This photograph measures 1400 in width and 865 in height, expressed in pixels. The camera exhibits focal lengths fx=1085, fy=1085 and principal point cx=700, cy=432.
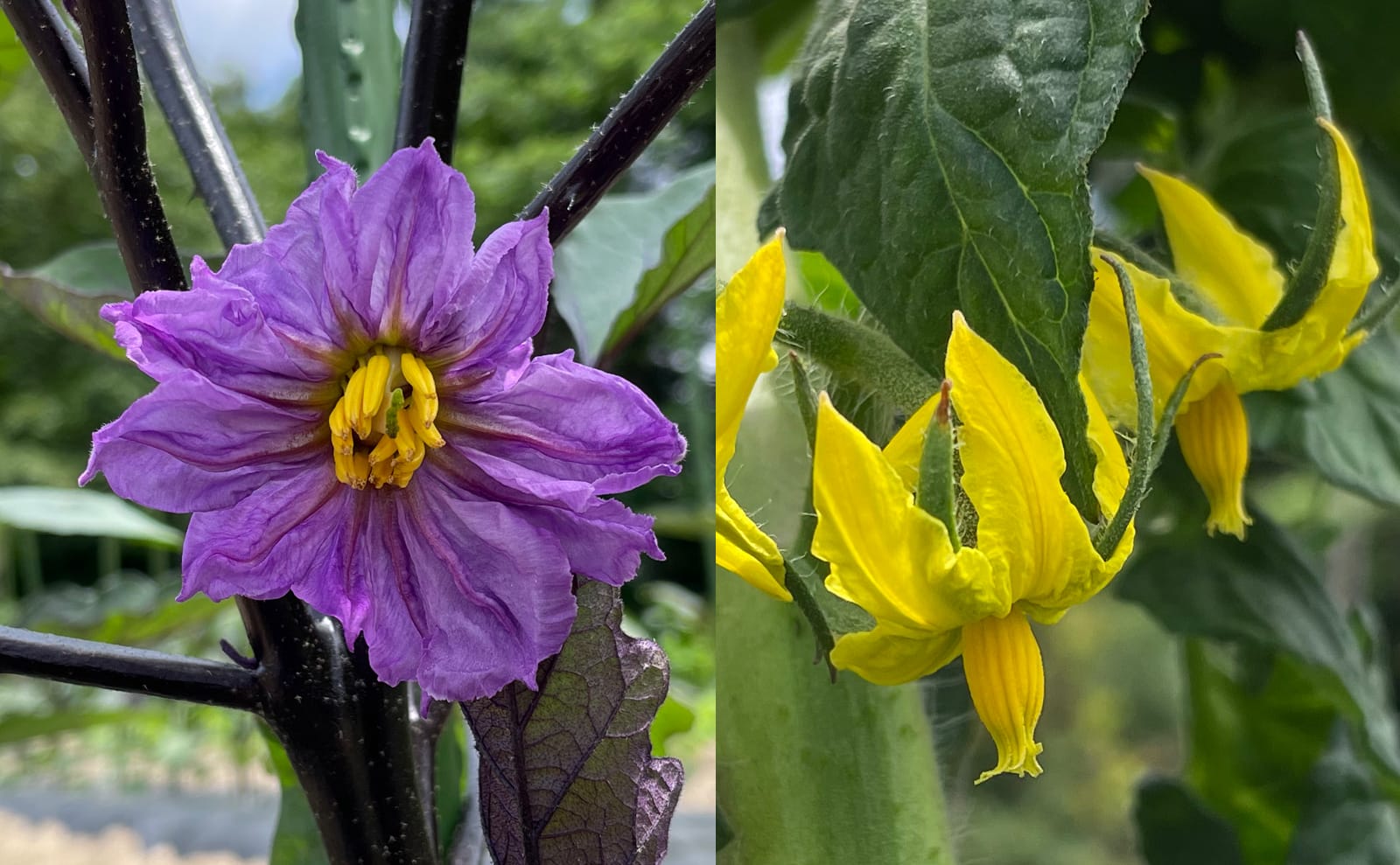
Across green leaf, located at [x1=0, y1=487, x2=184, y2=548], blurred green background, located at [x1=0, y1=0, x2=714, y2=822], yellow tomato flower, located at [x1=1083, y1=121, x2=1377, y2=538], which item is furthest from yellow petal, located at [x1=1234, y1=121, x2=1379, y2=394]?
blurred green background, located at [x1=0, y1=0, x2=714, y2=822]

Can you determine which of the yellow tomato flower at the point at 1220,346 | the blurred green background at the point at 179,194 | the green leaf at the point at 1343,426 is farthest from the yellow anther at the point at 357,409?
the blurred green background at the point at 179,194

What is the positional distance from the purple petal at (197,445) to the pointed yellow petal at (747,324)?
5cm

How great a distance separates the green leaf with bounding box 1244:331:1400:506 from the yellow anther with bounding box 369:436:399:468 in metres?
0.24

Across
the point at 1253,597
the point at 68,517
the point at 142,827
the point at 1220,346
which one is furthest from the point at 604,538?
the point at 142,827

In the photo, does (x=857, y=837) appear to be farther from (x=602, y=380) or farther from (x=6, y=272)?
(x=6, y=272)

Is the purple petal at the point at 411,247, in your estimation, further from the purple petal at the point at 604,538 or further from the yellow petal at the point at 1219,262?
the yellow petal at the point at 1219,262

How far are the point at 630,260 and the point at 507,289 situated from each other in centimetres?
17

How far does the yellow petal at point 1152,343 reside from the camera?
167 mm

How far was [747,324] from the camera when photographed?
124 mm

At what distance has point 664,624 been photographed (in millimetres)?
1786

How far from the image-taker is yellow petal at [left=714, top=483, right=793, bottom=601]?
129mm

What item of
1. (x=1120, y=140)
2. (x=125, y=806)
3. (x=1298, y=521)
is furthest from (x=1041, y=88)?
(x=125, y=806)

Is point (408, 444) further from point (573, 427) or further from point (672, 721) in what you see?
point (672, 721)

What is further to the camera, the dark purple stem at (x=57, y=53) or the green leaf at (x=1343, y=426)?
the green leaf at (x=1343, y=426)
